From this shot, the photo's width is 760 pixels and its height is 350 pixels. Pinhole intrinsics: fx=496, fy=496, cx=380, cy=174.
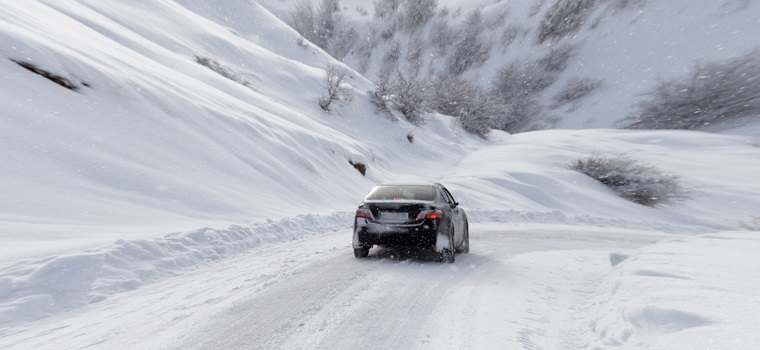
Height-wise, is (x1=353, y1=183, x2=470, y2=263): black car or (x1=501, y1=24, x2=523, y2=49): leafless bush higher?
(x1=501, y1=24, x2=523, y2=49): leafless bush

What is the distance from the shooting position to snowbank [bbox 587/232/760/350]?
3.97m

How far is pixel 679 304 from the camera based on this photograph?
4.84m

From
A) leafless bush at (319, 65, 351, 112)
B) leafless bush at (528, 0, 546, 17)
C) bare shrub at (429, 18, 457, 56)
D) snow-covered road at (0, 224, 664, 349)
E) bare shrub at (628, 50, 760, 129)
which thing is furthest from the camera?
bare shrub at (429, 18, 457, 56)

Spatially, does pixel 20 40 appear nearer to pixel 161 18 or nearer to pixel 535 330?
pixel 535 330

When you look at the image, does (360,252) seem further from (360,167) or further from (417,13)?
(417,13)

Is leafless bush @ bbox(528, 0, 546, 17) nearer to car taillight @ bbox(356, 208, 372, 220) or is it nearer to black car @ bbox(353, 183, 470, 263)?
black car @ bbox(353, 183, 470, 263)

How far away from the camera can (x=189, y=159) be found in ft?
42.8

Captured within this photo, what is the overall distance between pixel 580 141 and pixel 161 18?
31064 mm

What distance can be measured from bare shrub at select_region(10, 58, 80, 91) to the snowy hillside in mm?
32976

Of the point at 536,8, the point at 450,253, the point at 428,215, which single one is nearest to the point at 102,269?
the point at 428,215

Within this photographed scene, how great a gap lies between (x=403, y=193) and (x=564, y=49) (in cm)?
6137

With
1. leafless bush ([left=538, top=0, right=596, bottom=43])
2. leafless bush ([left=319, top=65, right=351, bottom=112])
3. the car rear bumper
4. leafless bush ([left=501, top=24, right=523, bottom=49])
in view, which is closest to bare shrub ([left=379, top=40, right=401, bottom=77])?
leafless bush ([left=501, top=24, right=523, bottom=49])

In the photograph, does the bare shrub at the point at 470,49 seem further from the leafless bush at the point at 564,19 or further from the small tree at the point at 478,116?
the small tree at the point at 478,116

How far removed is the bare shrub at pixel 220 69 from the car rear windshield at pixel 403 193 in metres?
21.8
